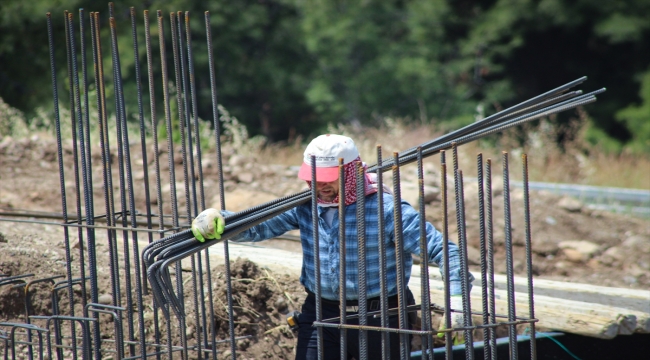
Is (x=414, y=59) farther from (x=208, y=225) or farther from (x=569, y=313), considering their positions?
(x=208, y=225)

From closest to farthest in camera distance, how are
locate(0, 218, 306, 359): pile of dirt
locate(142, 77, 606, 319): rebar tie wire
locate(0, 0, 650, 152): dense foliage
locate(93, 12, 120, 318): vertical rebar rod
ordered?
locate(142, 77, 606, 319): rebar tie wire → locate(93, 12, 120, 318): vertical rebar rod → locate(0, 218, 306, 359): pile of dirt → locate(0, 0, 650, 152): dense foliage

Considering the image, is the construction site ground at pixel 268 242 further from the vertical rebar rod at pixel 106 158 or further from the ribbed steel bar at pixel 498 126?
the ribbed steel bar at pixel 498 126

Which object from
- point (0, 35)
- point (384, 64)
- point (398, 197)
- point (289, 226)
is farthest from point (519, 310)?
point (384, 64)

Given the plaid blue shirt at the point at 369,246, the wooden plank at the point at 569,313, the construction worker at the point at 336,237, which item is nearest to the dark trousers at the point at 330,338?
the construction worker at the point at 336,237

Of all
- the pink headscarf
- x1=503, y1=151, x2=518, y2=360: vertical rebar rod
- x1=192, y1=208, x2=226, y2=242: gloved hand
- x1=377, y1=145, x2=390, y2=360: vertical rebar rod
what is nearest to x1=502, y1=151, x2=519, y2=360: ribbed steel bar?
x1=503, y1=151, x2=518, y2=360: vertical rebar rod

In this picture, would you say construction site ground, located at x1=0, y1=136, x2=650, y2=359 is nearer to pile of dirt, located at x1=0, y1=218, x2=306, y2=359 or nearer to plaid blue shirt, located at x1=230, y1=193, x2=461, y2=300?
pile of dirt, located at x1=0, y1=218, x2=306, y2=359

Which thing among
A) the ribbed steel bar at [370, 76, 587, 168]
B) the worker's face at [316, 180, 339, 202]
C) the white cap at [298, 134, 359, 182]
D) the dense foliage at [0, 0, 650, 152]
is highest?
the dense foliage at [0, 0, 650, 152]

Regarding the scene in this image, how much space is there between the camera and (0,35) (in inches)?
574

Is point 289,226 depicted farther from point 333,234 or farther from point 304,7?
point 304,7

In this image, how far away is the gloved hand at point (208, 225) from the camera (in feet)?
9.20

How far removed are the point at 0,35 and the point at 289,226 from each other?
43.2 feet

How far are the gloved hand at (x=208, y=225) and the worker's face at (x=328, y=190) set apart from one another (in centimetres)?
42

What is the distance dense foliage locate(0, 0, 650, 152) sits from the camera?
63.3 feet

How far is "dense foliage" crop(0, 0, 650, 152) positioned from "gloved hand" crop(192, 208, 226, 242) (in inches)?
614
